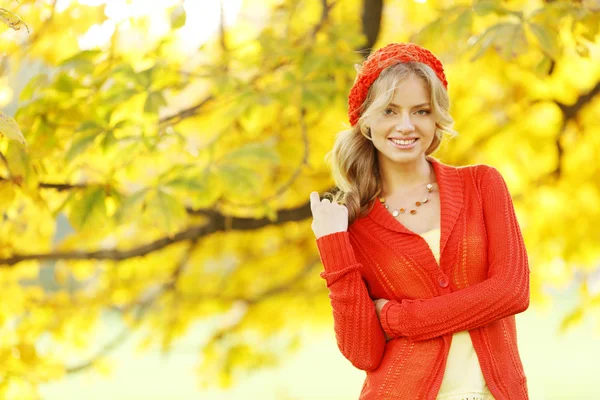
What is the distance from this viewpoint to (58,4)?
326cm

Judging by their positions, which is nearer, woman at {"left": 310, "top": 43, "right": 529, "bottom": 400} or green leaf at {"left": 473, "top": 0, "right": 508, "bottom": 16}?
woman at {"left": 310, "top": 43, "right": 529, "bottom": 400}

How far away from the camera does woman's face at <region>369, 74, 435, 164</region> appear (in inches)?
67.6

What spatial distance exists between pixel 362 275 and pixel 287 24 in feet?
7.36

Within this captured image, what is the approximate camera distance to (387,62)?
1748 millimetres

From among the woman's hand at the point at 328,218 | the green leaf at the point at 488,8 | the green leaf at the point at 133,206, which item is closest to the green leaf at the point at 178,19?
the green leaf at the point at 133,206

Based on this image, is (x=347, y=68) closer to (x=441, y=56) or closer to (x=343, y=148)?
(x=441, y=56)

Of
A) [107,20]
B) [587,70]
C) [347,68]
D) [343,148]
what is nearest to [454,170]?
[343,148]

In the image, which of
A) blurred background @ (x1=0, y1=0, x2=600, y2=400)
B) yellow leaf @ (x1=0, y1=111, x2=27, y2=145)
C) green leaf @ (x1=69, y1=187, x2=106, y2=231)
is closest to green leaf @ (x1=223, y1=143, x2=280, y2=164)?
blurred background @ (x1=0, y1=0, x2=600, y2=400)

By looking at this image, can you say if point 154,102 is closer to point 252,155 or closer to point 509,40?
point 252,155

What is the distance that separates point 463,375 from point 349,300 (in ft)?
0.92

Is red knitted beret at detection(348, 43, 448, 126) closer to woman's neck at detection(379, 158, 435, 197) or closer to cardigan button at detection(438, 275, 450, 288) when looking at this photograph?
woman's neck at detection(379, 158, 435, 197)

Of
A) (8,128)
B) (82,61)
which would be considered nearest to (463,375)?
(8,128)

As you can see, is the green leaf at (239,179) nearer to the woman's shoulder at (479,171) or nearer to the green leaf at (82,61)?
the green leaf at (82,61)

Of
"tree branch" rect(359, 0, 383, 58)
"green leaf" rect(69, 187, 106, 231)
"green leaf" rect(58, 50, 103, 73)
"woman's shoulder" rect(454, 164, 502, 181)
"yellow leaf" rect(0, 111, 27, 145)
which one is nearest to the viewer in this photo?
"yellow leaf" rect(0, 111, 27, 145)
